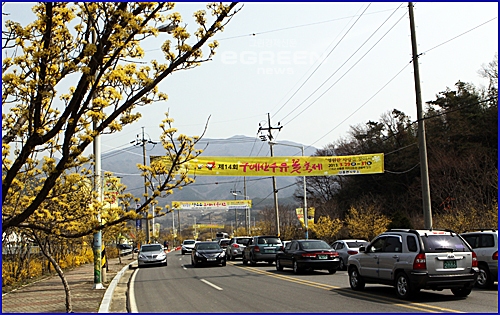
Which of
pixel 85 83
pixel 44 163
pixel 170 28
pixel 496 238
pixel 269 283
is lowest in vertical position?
pixel 269 283

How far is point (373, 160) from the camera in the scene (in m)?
32.1

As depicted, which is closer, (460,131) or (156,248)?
(156,248)

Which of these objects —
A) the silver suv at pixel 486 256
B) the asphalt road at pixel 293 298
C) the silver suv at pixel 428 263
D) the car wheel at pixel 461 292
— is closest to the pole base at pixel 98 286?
A: the asphalt road at pixel 293 298

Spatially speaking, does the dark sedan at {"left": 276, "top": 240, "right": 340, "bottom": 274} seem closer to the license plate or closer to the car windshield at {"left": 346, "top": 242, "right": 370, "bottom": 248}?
the car windshield at {"left": 346, "top": 242, "right": 370, "bottom": 248}

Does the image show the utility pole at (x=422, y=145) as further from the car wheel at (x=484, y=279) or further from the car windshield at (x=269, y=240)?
the car windshield at (x=269, y=240)

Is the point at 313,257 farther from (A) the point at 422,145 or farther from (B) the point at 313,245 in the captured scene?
(A) the point at 422,145

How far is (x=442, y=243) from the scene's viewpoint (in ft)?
43.1

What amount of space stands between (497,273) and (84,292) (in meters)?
12.6

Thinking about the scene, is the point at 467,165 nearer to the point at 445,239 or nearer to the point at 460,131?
the point at 460,131

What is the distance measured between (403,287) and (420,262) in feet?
2.96

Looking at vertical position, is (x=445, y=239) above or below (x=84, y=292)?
above

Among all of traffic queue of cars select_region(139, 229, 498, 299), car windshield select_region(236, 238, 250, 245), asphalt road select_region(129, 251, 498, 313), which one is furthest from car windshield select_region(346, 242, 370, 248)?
car windshield select_region(236, 238, 250, 245)

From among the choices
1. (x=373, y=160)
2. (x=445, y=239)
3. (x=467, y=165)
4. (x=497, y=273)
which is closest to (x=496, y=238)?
(x=497, y=273)

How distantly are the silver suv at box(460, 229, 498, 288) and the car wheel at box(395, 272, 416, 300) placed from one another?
2.97 metres
